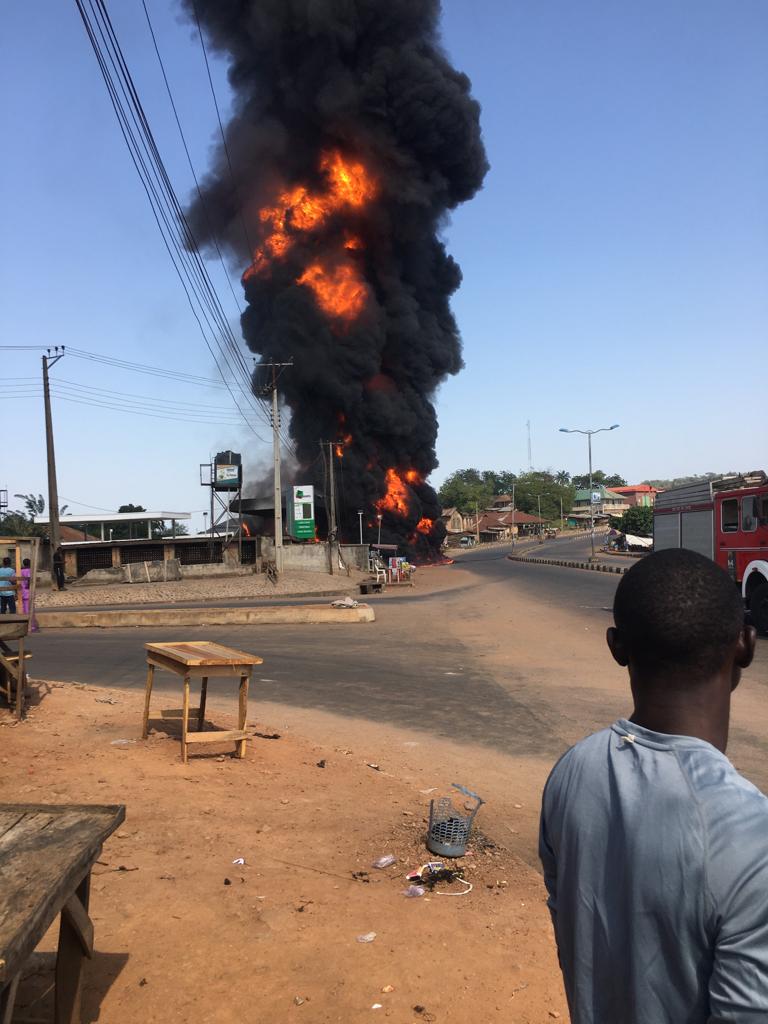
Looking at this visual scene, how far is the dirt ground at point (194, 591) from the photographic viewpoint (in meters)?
27.7

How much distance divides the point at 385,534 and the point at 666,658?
54.4m

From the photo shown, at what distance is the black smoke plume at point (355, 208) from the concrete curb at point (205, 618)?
33936 millimetres

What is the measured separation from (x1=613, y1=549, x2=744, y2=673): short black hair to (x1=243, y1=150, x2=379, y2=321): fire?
169 feet

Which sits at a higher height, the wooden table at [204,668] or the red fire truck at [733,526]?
the red fire truck at [733,526]

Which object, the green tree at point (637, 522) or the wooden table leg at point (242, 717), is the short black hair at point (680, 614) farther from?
the green tree at point (637, 522)

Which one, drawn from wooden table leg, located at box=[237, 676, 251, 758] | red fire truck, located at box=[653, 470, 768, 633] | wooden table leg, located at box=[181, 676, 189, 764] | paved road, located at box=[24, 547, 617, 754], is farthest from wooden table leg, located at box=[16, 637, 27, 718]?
red fire truck, located at box=[653, 470, 768, 633]

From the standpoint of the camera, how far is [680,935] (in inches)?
51.2

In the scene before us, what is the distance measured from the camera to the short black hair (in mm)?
1518

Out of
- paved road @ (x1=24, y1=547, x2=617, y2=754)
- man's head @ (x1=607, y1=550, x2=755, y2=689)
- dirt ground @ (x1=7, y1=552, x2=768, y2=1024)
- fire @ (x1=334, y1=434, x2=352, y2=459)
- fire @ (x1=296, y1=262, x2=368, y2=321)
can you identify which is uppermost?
fire @ (x1=296, y1=262, x2=368, y2=321)

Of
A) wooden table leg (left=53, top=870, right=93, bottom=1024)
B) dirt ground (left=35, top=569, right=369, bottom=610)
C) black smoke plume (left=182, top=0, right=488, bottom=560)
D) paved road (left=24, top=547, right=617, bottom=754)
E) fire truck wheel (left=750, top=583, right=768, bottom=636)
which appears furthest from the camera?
black smoke plume (left=182, top=0, right=488, bottom=560)

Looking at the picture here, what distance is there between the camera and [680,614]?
152 cm

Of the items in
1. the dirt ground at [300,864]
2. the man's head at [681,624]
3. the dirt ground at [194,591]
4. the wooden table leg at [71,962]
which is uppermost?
the man's head at [681,624]

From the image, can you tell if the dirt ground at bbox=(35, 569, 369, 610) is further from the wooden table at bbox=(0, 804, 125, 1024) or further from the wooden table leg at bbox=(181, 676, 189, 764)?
the wooden table at bbox=(0, 804, 125, 1024)

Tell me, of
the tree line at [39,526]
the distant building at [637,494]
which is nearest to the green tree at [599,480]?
the distant building at [637,494]
